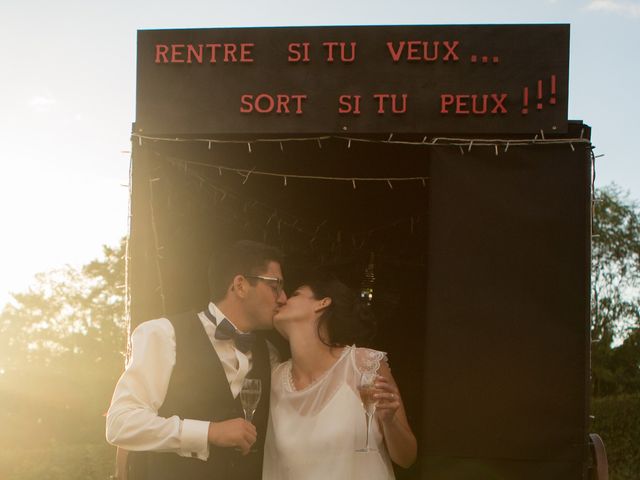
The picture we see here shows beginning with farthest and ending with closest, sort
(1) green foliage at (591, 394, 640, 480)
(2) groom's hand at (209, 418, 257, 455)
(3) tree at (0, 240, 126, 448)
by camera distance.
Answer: (3) tree at (0, 240, 126, 448) < (1) green foliage at (591, 394, 640, 480) < (2) groom's hand at (209, 418, 257, 455)

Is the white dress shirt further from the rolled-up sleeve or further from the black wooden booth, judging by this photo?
the black wooden booth

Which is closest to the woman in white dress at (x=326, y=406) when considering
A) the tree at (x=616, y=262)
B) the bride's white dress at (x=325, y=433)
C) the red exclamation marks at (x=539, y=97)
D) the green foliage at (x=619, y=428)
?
the bride's white dress at (x=325, y=433)

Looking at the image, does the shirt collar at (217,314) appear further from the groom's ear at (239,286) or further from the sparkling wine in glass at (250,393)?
the sparkling wine in glass at (250,393)

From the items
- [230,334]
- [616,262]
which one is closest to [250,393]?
[230,334]

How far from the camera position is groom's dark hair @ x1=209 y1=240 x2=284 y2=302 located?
409cm

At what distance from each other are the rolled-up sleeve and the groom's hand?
47mm

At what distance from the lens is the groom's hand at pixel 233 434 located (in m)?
3.53

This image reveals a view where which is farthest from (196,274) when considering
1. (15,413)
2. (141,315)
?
(15,413)

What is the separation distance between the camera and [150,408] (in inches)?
148

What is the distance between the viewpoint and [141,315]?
14.1 ft

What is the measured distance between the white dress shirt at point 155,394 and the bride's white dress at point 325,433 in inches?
13.3

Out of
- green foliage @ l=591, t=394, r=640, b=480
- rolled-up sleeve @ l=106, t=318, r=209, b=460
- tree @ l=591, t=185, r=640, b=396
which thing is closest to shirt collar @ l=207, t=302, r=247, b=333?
rolled-up sleeve @ l=106, t=318, r=209, b=460

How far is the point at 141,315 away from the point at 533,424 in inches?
81.7

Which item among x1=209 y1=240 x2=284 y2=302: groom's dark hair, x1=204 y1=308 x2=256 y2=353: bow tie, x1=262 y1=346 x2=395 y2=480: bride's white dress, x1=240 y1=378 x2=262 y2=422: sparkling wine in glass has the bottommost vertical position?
x1=262 y1=346 x2=395 y2=480: bride's white dress
